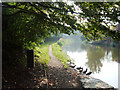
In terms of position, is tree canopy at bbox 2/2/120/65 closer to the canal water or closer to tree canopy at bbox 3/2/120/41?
tree canopy at bbox 3/2/120/41

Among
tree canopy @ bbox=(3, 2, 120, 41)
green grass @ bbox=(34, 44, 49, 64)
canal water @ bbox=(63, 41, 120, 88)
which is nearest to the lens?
tree canopy @ bbox=(3, 2, 120, 41)

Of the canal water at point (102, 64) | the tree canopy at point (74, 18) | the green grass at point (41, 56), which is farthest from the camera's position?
the green grass at point (41, 56)

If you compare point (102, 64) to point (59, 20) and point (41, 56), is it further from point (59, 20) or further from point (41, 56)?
point (59, 20)

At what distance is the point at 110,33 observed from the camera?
5219mm

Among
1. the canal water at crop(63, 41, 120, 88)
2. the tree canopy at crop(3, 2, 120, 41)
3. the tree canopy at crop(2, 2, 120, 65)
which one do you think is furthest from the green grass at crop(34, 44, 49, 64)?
the canal water at crop(63, 41, 120, 88)

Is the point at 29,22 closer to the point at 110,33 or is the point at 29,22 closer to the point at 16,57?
the point at 16,57

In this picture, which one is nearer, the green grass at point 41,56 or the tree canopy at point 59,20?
the tree canopy at point 59,20

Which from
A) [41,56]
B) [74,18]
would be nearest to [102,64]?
[41,56]

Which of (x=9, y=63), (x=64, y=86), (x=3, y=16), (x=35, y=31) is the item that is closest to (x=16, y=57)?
(x=9, y=63)

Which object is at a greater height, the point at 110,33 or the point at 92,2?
the point at 92,2

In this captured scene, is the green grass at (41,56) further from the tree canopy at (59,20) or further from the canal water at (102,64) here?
the canal water at (102,64)

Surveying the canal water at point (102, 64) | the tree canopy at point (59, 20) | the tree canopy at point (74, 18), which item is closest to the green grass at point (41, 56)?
the tree canopy at point (59, 20)

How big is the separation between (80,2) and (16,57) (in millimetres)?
5293

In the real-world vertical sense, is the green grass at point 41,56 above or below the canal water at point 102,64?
above
